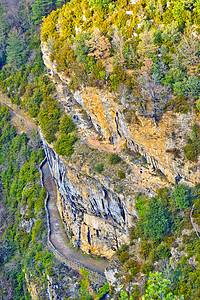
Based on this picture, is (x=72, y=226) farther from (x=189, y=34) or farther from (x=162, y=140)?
(x=189, y=34)

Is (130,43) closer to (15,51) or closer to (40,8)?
(15,51)

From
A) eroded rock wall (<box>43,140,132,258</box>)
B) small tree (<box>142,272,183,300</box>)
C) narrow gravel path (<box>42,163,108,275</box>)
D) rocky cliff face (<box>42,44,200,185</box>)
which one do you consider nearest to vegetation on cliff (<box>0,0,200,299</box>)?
small tree (<box>142,272,183,300</box>)

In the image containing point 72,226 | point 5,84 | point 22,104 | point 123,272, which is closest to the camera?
point 123,272

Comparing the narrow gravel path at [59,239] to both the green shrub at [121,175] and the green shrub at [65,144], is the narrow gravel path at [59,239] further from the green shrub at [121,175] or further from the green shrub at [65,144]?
the green shrub at [121,175]

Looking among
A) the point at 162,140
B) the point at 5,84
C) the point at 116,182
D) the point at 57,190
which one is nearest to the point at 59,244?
the point at 57,190

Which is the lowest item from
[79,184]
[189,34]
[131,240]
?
[131,240]

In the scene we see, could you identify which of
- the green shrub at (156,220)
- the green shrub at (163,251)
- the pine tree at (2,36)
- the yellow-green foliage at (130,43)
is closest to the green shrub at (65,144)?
the yellow-green foliage at (130,43)

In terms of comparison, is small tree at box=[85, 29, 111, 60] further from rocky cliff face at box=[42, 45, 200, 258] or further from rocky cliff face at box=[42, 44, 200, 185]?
rocky cliff face at box=[42, 44, 200, 185]
